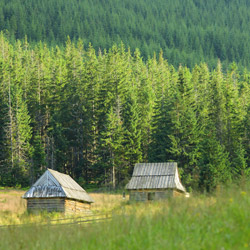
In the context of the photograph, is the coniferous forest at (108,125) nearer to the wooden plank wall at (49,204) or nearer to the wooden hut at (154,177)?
the wooden hut at (154,177)

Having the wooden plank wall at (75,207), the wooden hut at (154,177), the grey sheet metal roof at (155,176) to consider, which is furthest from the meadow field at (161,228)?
the grey sheet metal roof at (155,176)

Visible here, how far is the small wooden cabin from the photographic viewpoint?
3953cm

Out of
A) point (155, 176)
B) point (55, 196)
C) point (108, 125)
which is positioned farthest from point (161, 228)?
point (108, 125)

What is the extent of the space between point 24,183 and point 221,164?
1194 inches

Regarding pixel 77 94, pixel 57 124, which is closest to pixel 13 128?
pixel 57 124

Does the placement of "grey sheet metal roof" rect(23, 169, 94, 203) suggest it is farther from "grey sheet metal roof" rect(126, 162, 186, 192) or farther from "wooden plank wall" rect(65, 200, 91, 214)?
"grey sheet metal roof" rect(126, 162, 186, 192)

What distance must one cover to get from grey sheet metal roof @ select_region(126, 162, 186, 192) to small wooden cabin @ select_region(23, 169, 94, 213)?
20.5 ft

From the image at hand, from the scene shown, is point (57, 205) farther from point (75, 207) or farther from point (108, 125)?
point (108, 125)

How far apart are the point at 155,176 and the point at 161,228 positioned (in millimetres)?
38660

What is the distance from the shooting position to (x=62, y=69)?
311ft

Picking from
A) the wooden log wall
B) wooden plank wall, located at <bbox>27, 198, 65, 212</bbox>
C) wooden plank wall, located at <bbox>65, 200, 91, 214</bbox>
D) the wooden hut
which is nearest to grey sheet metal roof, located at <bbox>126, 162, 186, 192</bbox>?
the wooden hut

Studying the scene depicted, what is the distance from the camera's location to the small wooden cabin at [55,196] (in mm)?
39531

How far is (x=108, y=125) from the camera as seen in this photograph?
68375mm

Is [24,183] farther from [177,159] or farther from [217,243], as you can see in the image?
[217,243]
